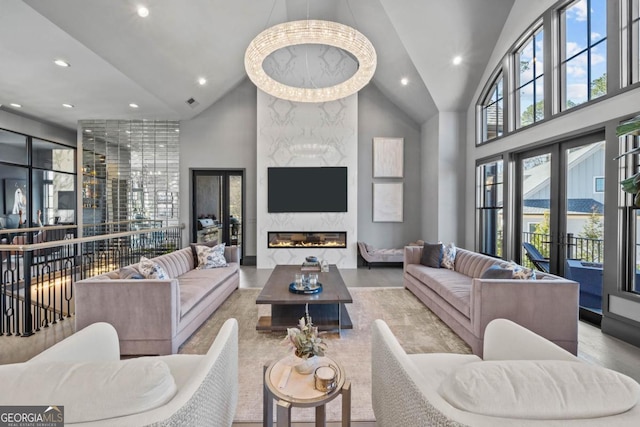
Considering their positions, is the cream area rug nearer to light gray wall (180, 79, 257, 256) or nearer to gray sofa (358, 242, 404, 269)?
gray sofa (358, 242, 404, 269)

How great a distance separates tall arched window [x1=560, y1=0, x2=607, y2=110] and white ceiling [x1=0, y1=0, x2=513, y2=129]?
1.10m

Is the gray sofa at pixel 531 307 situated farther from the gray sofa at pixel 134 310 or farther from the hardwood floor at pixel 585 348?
the gray sofa at pixel 134 310

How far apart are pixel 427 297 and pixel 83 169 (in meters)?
7.66

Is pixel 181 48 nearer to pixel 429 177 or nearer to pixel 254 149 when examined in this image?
pixel 254 149

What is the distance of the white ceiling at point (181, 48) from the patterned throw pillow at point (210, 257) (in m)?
3.05

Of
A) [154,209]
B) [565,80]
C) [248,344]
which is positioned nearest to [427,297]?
[248,344]

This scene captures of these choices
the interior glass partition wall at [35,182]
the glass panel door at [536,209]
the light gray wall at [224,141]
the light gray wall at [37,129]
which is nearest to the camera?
the glass panel door at [536,209]

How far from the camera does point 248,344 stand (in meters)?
2.79

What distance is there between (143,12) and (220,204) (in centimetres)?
399

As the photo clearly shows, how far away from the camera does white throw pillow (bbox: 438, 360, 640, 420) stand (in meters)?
0.87

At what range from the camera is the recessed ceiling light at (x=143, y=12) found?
3.65 metres

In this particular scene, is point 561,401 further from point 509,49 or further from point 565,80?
point 509,49

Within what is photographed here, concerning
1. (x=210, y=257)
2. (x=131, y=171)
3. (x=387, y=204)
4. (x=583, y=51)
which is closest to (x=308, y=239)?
(x=387, y=204)

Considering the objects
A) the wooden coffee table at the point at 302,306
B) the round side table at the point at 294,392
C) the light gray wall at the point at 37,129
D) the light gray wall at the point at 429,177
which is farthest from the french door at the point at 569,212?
the light gray wall at the point at 37,129
